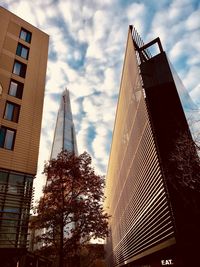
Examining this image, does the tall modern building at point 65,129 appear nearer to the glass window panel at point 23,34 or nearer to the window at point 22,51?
the glass window panel at point 23,34

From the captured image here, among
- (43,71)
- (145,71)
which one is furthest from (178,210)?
(43,71)

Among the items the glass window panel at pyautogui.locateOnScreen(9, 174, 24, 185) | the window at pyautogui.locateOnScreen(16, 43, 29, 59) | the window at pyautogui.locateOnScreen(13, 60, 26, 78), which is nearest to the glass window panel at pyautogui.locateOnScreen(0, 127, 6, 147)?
the glass window panel at pyautogui.locateOnScreen(9, 174, 24, 185)

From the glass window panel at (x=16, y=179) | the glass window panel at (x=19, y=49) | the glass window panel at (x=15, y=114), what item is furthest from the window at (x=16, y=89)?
the glass window panel at (x=16, y=179)

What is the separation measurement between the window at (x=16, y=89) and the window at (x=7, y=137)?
347 cm

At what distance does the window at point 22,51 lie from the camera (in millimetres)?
20453

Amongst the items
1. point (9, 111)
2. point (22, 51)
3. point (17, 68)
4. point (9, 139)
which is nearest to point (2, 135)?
point (9, 139)

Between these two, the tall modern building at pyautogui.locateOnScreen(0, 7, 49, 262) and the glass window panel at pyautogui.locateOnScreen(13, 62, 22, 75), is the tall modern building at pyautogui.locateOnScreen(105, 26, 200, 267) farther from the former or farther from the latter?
the glass window panel at pyautogui.locateOnScreen(13, 62, 22, 75)

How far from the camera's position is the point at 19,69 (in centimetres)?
1977

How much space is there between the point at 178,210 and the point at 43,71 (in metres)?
18.0

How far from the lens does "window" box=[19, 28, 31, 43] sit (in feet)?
70.9

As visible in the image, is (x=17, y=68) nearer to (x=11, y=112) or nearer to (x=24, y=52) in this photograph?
(x=24, y=52)

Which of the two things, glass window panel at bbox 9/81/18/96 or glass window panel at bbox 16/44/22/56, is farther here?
glass window panel at bbox 16/44/22/56

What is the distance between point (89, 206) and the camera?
16938 mm

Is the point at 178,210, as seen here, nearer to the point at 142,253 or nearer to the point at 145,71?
the point at 142,253
